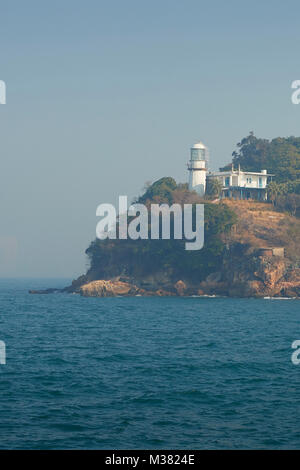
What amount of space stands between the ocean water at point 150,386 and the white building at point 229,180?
60642 mm

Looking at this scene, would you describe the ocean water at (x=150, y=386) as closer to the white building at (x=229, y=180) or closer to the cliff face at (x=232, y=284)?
the cliff face at (x=232, y=284)

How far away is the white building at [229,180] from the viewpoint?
118 metres

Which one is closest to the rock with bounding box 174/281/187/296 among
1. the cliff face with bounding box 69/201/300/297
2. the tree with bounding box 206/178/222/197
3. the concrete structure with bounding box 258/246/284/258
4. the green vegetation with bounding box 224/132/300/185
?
the cliff face with bounding box 69/201/300/297

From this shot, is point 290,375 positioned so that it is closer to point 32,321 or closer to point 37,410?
point 37,410

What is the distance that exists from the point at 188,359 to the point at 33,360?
10.0m

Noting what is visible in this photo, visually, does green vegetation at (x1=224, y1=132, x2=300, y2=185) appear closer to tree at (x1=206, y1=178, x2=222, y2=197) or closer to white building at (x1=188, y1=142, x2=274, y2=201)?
white building at (x1=188, y1=142, x2=274, y2=201)

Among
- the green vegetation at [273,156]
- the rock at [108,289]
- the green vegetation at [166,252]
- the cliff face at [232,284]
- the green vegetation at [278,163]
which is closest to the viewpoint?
the cliff face at [232,284]

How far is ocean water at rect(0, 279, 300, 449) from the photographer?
71.1 feet

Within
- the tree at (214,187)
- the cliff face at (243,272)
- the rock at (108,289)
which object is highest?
the tree at (214,187)

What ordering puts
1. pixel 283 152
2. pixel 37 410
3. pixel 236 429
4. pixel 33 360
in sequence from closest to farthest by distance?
1. pixel 236 429
2. pixel 37 410
3. pixel 33 360
4. pixel 283 152

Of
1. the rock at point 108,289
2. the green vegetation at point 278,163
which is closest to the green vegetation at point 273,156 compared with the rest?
the green vegetation at point 278,163

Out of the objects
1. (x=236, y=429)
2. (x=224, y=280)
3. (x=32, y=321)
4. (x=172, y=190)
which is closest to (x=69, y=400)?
(x=236, y=429)

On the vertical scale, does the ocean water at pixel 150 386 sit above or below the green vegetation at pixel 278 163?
below

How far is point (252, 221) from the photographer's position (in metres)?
106
